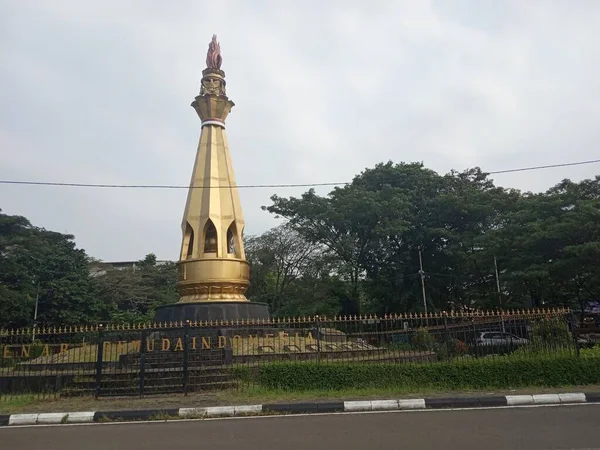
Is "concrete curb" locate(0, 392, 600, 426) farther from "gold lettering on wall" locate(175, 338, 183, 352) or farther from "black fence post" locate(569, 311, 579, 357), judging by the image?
"gold lettering on wall" locate(175, 338, 183, 352)

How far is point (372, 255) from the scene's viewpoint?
26859 mm

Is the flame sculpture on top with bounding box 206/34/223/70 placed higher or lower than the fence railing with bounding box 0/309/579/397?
higher

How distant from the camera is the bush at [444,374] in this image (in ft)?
29.9

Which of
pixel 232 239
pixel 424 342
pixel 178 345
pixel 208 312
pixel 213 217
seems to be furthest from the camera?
pixel 232 239

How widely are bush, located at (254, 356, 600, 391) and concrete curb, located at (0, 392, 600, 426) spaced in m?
1.02

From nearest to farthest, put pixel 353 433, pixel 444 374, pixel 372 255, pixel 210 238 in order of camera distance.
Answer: pixel 353 433 → pixel 444 374 → pixel 210 238 → pixel 372 255

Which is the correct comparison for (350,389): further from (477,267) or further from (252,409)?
(477,267)

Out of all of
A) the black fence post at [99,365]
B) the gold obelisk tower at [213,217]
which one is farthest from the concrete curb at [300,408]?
the gold obelisk tower at [213,217]

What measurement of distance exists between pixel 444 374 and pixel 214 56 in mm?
12785

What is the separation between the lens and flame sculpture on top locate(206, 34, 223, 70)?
17.0 meters

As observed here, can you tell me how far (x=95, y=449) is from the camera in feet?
18.7

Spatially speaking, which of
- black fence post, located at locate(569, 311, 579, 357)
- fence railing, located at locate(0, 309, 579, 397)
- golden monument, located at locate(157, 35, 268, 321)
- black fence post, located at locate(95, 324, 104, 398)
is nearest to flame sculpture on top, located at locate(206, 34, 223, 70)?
→ golden monument, located at locate(157, 35, 268, 321)

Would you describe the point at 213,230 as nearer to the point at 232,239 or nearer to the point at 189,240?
the point at 232,239

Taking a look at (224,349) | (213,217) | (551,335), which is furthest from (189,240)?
(551,335)
